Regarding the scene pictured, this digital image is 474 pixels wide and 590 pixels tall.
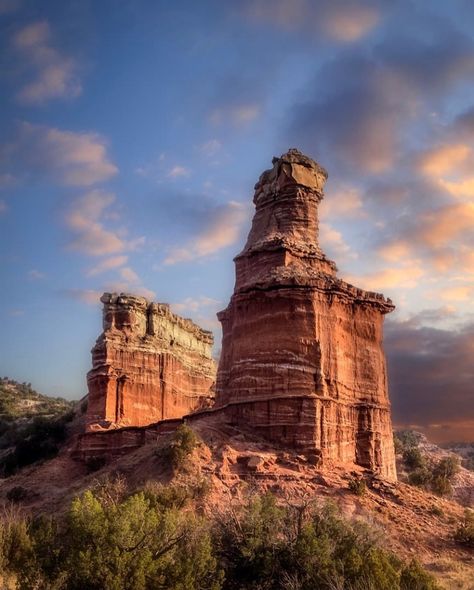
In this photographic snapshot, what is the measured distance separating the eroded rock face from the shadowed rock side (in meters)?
16.1

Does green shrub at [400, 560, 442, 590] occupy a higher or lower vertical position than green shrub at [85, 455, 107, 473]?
lower

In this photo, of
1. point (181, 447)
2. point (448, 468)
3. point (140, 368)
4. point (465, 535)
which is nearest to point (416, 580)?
point (465, 535)

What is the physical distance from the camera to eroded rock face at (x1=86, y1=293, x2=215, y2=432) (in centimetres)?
5038

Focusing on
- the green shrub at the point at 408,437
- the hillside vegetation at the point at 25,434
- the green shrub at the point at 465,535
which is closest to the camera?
the green shrub at the point at 465,535

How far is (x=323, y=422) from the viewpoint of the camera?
104 feet

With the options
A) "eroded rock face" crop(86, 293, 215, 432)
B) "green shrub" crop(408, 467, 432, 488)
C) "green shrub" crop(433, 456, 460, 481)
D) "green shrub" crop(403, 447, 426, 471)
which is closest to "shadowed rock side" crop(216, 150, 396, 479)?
"green shrub" crop(408, 467, 432, 488)

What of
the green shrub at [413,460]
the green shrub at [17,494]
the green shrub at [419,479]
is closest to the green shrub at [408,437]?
the green shrub at [413,460]

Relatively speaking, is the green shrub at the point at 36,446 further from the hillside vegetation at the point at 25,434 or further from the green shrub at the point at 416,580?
the green shrub at the point at 416,580

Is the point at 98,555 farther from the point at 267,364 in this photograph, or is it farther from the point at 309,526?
the point at 267,364

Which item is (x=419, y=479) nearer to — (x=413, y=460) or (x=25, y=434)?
(x=413, y=460)

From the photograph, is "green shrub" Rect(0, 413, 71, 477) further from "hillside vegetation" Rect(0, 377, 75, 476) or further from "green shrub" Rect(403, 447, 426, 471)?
"green shrub" Rect(403, 447, 426, 471)

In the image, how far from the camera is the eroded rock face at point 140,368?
5038cm

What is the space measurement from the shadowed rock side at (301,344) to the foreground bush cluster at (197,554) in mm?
9615

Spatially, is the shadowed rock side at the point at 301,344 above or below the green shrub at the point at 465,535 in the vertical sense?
above
